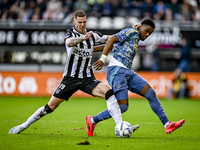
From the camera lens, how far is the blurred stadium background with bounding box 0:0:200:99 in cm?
1909

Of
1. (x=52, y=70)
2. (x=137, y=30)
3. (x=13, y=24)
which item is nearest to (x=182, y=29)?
(x=52, y=70)

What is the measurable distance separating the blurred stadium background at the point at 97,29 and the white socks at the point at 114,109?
12.0 meters

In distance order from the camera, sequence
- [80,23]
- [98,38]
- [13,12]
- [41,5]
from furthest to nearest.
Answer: [41,5]
[13,12]
[98,38]
[80,23]

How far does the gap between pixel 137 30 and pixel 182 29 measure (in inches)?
494

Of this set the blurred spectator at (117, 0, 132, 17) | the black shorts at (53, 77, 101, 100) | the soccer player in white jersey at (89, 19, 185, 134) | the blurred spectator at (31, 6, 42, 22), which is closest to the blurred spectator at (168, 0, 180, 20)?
the blurred spectator at (117, 0, 132, 17)

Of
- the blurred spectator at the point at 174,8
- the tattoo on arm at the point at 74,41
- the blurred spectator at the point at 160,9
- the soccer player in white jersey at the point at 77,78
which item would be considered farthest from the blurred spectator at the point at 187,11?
the tattoo on arm at the point at 74,41

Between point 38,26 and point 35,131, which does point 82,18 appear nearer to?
point 35,131

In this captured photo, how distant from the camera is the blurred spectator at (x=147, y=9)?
19684 millimetres

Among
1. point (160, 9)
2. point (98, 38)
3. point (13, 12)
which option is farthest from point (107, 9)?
point (98, 38)

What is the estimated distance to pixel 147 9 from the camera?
19938mm

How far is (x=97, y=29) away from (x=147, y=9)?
2.87 metres

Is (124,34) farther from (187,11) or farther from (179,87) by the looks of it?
(187,11)

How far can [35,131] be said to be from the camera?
7.73m

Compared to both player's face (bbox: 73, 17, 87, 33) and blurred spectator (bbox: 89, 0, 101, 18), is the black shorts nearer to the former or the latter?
player's face (bbox: 73, 17, 87, 33)
